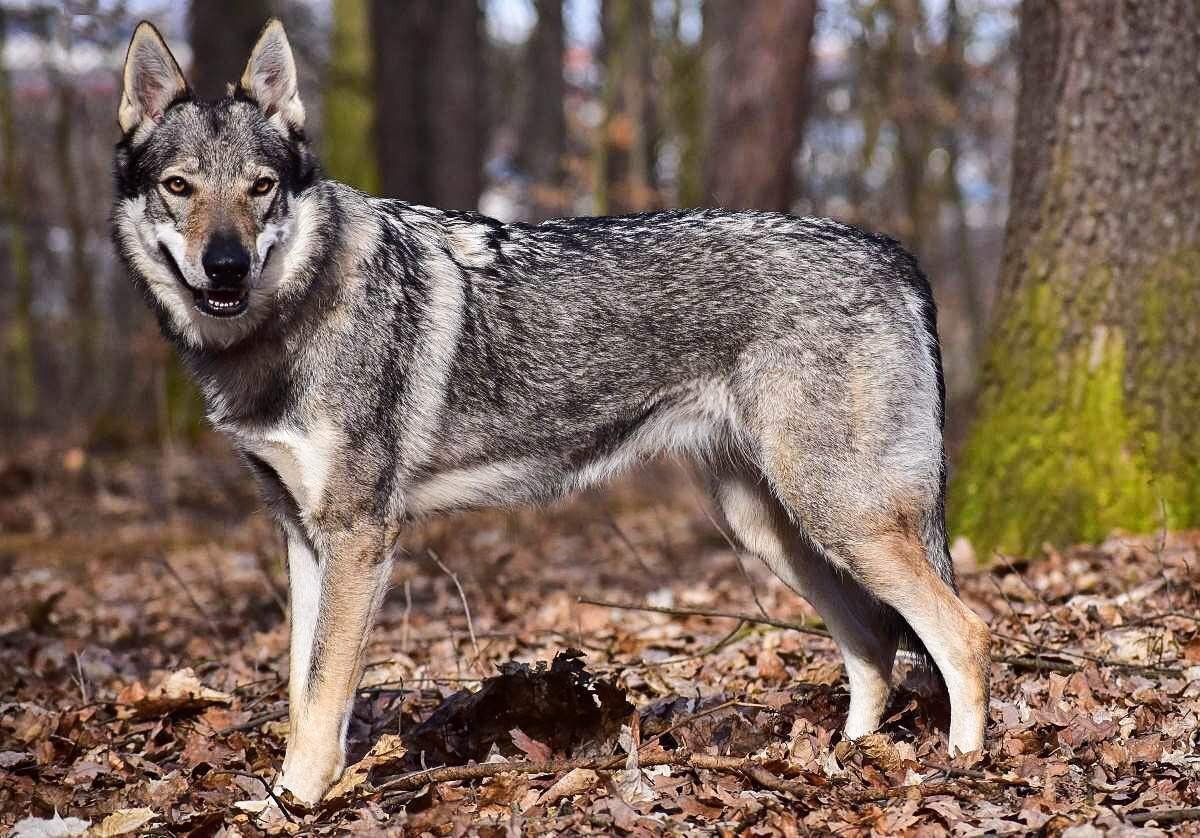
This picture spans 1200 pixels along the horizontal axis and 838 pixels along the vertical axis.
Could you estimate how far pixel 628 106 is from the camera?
54.2ft

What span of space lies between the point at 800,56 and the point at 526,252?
7144mm

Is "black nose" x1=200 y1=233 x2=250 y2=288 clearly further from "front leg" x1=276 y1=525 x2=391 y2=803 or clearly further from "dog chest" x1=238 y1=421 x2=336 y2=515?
"front leg" x1=276 y1=525 x2=391 y2=803

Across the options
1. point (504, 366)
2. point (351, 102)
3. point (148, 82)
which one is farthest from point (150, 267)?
point (351, 102)

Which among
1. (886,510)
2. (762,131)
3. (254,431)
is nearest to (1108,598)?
(886,510)

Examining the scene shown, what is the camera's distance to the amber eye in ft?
13.1

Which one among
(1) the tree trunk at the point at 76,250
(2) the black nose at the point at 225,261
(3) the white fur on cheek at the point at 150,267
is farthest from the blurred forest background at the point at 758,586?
(1) the tree trunk at the point at 76,250

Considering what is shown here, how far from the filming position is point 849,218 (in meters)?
14.6

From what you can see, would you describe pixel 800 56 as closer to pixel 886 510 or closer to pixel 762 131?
pixel 762 131

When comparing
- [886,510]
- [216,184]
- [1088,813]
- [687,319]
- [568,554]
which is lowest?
[568,554]

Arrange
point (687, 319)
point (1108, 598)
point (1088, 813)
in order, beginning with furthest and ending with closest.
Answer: point (1108, 598)
point (687, 319)
point (1088, 813)

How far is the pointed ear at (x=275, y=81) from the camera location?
4258 mm

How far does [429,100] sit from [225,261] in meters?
11.7

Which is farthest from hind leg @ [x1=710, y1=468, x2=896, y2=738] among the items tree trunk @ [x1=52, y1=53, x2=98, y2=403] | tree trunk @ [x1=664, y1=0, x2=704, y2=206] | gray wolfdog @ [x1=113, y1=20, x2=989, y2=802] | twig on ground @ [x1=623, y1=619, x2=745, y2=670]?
tree trunk @ [x1=52, y1=53, x2=98, y2=403]

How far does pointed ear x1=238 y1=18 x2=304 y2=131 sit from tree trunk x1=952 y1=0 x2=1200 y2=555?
3.87m
